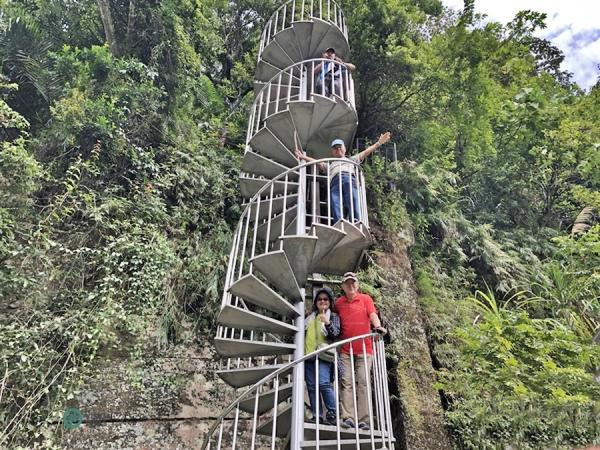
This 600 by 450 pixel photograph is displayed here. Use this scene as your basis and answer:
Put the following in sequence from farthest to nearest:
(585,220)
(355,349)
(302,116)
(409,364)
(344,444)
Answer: (585,220), (302,116), (409,364), (355,349), (344,444)

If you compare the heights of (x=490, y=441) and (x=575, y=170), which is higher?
(x=575, y=170)

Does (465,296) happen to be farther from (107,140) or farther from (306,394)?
(107,140)

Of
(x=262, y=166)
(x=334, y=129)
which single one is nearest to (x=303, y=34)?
(x=334, y=129)

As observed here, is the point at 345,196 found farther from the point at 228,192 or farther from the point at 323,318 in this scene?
A: the point at 228,192

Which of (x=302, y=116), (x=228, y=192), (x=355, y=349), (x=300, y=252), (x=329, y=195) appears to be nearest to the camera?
(x=355, y=349)

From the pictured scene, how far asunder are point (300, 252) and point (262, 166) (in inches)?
68.2

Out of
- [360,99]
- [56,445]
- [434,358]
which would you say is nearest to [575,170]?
[360,99]

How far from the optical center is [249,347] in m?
3.87

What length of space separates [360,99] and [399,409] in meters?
5.48

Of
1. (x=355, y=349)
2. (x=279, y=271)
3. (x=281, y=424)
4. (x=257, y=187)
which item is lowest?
(x=281, y=424)

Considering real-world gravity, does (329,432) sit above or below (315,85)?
below

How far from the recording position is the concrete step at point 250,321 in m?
3.80

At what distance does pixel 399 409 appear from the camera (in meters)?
4.66

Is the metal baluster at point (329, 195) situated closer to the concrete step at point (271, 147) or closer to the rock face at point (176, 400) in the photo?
the concrete step at point (271, 147)
